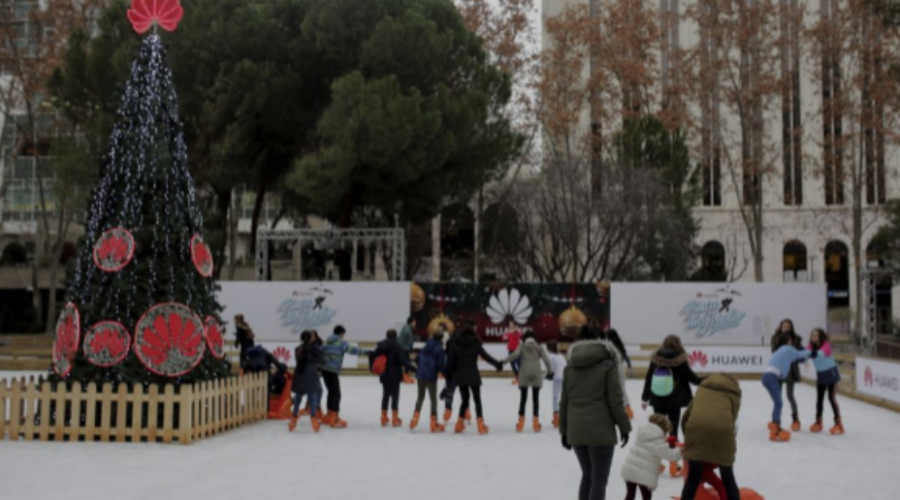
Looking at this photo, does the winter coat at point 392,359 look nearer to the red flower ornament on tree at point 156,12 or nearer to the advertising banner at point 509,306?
the red flower ornament on tree at point 156,12

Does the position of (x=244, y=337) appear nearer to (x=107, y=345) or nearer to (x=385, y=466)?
(x=107, y=345)

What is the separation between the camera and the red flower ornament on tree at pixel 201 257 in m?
13.6

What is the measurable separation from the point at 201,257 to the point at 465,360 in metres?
4.06

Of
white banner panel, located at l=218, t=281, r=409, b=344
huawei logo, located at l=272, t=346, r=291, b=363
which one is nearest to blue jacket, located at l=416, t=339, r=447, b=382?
huawei logo, located at l=272, t=346, r=291, b=363

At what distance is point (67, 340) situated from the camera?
43.0ft

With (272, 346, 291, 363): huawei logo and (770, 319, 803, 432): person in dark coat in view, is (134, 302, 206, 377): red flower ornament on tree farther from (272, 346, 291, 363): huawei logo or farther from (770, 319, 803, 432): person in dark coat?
(272, 346, 291, 363): huawei logo

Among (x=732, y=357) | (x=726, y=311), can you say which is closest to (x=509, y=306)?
(x=726, y=311)

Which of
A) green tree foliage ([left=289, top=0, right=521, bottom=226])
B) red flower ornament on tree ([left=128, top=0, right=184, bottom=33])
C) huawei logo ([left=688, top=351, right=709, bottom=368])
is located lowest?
huawei logo ([left=688, top=351, right=709, bottom=368])

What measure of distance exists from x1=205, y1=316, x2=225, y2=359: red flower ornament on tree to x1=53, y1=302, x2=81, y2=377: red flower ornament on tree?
1.72m

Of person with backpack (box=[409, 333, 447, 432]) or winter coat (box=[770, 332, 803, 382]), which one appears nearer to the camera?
winter coat (box=[770, 332, 803, 382])

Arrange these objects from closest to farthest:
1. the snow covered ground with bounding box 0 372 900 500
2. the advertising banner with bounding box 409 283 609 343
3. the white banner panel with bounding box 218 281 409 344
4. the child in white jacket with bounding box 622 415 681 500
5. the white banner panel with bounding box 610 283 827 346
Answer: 1. the child in white jacket with bounding box 622 415 681 500
2. the snow covered ground with bounding box 0 372 900 500
3. the white banner panel with bounding box 610 283 827 346
4. the white banner panel with bounding box 218 281 409 344
5. the advertising banner with bounding box 409 283 609 343

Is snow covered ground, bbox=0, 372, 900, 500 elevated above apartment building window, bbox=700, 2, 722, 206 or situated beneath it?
situated beneath

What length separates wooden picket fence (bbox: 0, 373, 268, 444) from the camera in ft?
40.9

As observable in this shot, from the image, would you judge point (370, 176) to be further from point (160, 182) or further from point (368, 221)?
point (160, 182)
